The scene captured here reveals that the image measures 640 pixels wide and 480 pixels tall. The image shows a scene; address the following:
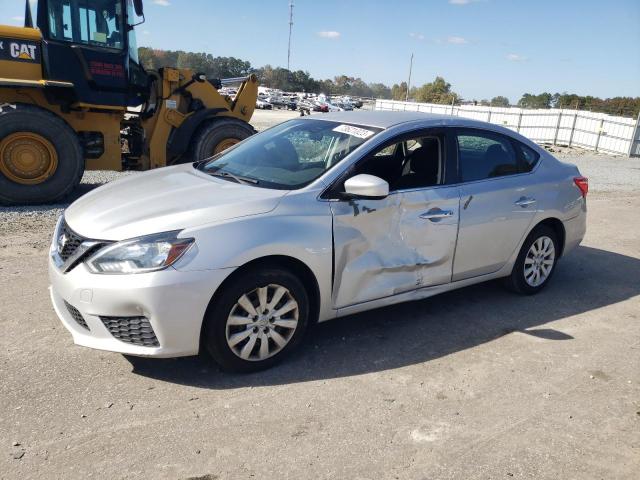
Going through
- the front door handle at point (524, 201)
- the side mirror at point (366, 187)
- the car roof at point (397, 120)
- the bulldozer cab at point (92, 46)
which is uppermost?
the bulldozer cab at point (92, 46)

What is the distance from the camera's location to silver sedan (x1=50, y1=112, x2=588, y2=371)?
311 cm

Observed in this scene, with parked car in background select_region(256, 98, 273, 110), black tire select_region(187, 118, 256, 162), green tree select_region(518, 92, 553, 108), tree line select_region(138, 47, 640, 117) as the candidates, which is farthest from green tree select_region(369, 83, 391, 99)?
black tire select_region(187, 118, 256, 162)

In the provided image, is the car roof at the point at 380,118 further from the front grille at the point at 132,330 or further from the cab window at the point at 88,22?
the cab window at the point at 88,22

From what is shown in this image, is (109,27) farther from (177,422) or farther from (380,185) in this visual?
(177,422)

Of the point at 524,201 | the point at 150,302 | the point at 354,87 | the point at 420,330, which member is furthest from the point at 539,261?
the point at 354,87

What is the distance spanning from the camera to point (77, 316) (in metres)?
3.28

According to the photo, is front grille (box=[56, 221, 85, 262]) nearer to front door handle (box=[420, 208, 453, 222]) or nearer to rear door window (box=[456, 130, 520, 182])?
front door handle (box=[420, 208, 453, 222])

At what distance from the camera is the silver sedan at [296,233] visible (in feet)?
10.2

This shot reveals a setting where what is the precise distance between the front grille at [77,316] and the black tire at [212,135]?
5.70 metres

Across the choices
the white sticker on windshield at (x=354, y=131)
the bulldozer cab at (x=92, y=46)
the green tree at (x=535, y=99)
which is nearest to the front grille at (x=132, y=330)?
the white sticker on windshield at (x=354, y=131)

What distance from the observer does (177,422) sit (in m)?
2.96

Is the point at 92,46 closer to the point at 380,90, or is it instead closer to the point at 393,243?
the point at 393,243

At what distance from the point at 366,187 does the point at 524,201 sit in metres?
1.93

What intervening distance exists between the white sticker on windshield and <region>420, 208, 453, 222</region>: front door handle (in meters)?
0.73
